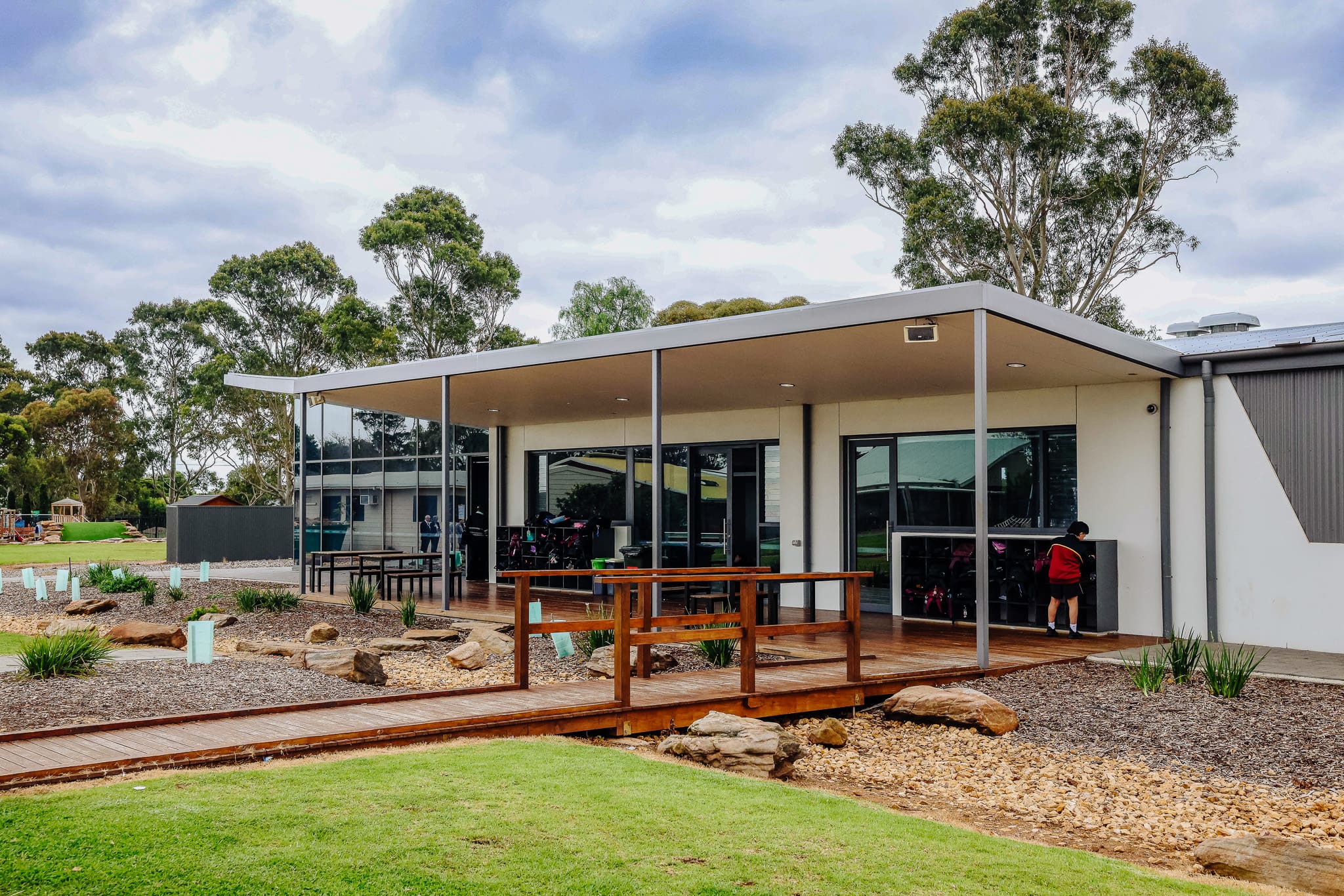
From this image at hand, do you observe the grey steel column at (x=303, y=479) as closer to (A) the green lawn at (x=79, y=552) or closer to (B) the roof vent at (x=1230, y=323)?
(B) the roof vent at (x=1230, y=323)

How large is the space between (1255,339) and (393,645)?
9.59m

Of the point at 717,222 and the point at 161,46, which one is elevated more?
the point at 717,222

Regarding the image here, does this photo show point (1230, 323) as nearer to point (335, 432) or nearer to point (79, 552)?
point (335, 432)

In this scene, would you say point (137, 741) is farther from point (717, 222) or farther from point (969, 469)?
point (717, 222)

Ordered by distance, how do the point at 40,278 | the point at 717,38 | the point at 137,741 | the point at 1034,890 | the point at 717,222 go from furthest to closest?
1. the point at 40,278
2. the point at 717,222
3. the point at 717,38
4. the point at 137,741
5. the point at 1034,890

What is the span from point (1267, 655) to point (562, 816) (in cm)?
763

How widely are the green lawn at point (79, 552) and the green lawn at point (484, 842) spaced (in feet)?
78.9

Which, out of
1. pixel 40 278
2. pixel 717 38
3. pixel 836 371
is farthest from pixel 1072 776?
pixel 40 278

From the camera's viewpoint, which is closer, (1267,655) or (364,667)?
(364,667)

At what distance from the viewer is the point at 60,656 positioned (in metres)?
7.80

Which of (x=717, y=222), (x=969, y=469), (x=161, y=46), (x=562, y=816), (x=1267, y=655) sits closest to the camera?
(x=562, y=816)

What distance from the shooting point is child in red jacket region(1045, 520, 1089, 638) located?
10.6m

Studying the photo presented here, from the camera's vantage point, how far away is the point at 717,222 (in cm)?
4431

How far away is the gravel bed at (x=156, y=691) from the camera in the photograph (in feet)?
20.9
